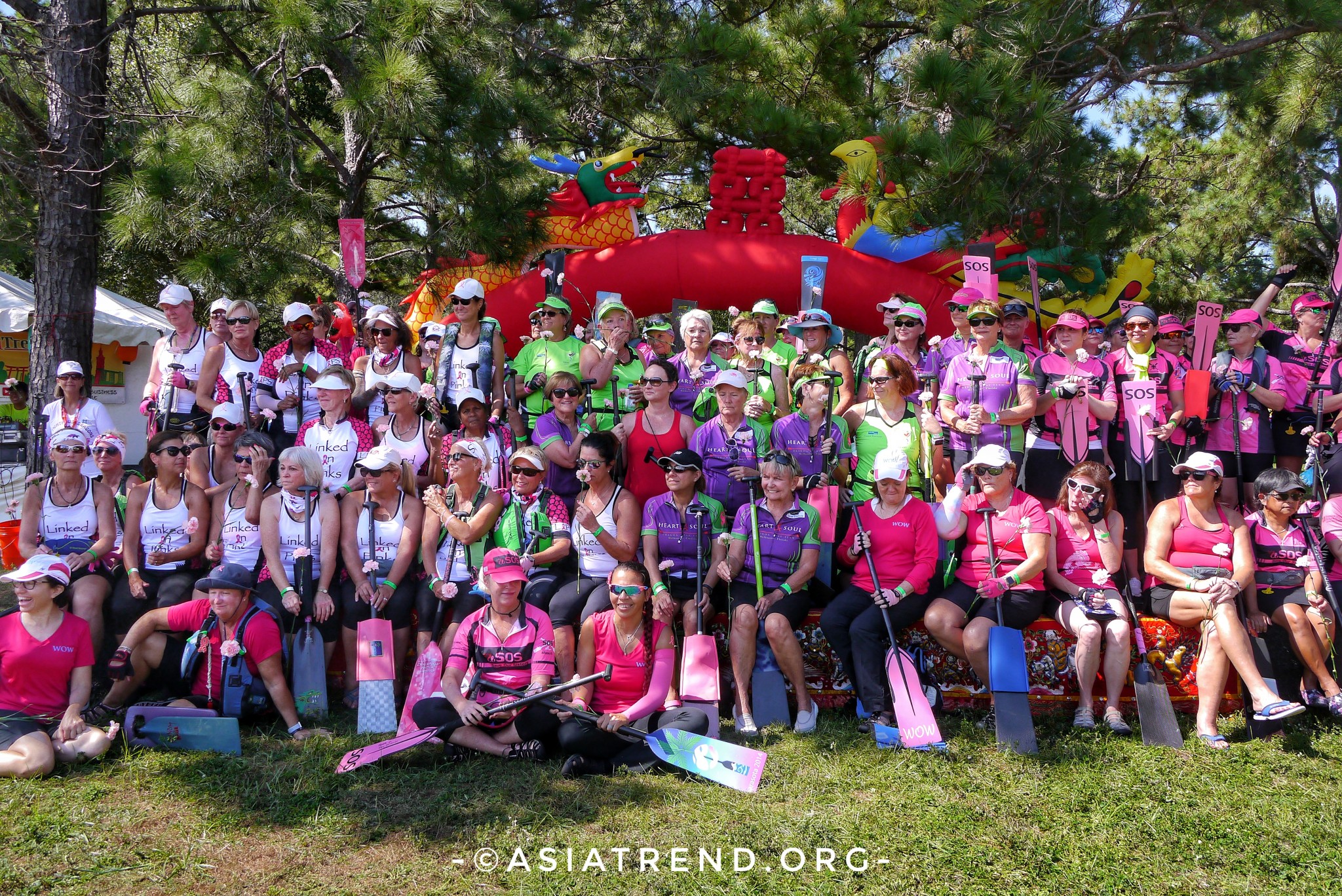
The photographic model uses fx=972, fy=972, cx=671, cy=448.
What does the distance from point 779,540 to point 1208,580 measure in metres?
1.99

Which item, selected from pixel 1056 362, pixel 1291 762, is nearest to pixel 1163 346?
pixel 1056 362

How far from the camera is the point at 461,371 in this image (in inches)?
229

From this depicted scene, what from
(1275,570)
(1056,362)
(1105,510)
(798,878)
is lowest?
(798,878)

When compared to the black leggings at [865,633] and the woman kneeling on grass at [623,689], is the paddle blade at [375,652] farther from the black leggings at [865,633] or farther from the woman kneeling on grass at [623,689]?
the black leggings at [865,633]

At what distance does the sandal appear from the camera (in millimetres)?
4379

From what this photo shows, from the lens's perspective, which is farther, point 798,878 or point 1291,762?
point 1291,762

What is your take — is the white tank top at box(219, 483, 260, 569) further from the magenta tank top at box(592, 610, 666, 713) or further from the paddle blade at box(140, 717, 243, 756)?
the magenta tank top at box(592, 610, 666, 713)

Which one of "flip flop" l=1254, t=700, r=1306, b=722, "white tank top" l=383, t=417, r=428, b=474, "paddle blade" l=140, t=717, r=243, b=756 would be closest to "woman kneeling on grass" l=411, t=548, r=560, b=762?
"paddle blade" l=140, t=717, r=243, b=756

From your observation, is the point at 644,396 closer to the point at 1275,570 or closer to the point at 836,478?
the point at 836,478

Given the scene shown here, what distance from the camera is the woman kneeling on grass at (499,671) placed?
13.4ft

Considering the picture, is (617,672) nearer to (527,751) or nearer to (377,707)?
(527,751)

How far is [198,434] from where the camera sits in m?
5.50

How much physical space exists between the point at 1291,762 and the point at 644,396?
11.4 ft

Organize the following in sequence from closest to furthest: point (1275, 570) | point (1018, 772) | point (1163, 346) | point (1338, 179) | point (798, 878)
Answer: point (798, 878), point (1018, 772), point (1275, 570), point (1163, 346), point (1338, 179)
